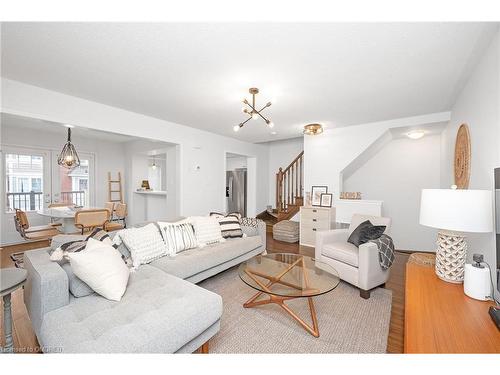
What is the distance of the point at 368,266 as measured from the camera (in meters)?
2.25

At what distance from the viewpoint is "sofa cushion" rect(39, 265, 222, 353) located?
108 cm

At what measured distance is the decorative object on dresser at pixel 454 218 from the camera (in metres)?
1.22

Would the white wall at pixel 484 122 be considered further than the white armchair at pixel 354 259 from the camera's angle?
No

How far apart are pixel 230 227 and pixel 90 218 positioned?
2.44 metres

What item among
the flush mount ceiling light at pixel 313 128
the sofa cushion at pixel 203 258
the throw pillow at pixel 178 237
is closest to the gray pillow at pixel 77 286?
the sofa cushion at pixel 203 258

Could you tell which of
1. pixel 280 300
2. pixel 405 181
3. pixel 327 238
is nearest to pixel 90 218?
pixel 280 300

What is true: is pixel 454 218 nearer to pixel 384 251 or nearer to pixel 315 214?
pixel 384 251

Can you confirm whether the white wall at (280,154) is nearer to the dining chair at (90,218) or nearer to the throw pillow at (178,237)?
the throw pillow at (178,237)

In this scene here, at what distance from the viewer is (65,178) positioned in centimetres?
524

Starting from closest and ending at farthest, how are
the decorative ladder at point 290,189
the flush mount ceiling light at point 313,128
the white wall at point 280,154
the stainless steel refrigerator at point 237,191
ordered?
the flush mount ceiling light at point 313,128 → the decorative ladder at point 290,189 → the white wall at point 280,154 → the stainless steel refrigerator at point 237,191

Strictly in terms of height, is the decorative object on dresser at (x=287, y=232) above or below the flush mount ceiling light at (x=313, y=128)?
below

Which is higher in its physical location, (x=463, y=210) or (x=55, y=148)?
(x=55, y=148)

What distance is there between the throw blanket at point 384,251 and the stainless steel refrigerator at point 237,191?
415cm

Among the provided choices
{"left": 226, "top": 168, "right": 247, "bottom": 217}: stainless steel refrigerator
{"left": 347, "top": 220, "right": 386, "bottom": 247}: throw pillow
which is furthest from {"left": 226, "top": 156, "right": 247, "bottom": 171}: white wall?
{"left": 347, "top": 220, "right": 386, "bottom": 247}: throw pillow
